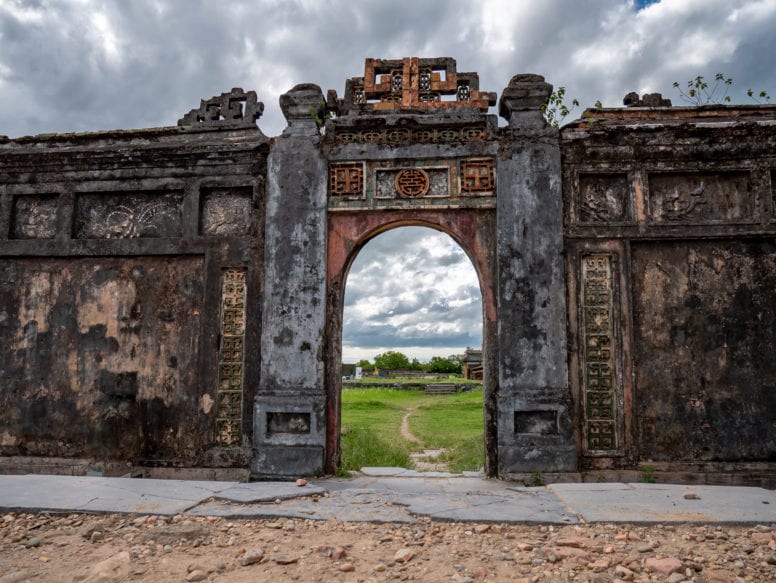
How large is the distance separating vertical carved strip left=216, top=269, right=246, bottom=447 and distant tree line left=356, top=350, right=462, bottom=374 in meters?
42.1

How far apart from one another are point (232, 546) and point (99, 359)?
11.7 feet

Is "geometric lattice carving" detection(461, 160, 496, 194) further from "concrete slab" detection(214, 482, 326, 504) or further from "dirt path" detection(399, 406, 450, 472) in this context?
"dirt path" detection(399, 406, 450, 472)

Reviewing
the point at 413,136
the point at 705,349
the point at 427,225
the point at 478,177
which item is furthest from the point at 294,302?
the point at 705,349

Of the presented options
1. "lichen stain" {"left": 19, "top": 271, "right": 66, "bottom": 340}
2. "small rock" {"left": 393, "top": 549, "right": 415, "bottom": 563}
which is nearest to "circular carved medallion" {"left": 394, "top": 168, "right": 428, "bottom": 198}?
"small rock" {"left": 393, "top": 549, "right": 415, "bottom": 563}

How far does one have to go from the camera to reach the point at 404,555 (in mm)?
3186

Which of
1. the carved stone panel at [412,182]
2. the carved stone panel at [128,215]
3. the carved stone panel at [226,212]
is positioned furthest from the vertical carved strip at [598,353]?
the carved stone panel at [128,215]

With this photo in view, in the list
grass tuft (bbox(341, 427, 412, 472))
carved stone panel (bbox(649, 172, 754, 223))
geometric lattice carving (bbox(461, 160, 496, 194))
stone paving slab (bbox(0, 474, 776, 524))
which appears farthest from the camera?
grass tuft (bbox(341, 427, 412, 472))

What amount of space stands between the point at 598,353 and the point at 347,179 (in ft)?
10.5

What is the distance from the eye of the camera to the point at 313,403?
18.4 feet

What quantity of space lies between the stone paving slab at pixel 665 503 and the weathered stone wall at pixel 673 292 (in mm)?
837

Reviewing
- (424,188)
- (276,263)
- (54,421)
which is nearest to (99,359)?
(54,421)

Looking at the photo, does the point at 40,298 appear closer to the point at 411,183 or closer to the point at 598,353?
the point at 411,183

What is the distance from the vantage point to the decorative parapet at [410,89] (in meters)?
6.26

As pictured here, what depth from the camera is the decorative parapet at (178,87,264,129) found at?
259 inches
